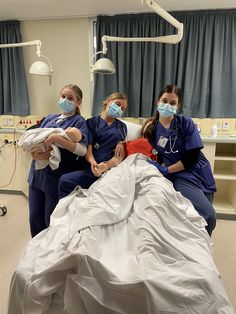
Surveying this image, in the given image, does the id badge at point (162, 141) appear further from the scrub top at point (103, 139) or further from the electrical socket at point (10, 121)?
the electrical socket at point (10, 121)

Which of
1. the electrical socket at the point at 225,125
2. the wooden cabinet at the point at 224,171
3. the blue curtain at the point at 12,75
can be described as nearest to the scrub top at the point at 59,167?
the wooden cabinet at the point at 224,171

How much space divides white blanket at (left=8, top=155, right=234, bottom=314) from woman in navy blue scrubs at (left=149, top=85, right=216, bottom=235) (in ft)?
1.55

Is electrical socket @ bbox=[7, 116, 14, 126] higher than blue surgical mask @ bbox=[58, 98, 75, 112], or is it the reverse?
blue surgical mask @ bbox=[58, 98, 75, 112]

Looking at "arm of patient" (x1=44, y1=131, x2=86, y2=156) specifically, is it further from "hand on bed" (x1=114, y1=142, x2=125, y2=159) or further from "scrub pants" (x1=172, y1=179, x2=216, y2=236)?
"scrub pants" (x1=172, y1=179, x2=216, y2=236)

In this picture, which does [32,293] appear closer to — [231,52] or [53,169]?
[53,169]

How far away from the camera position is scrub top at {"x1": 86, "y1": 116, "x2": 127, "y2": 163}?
1988 millimetres

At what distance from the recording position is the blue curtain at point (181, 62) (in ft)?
9.57

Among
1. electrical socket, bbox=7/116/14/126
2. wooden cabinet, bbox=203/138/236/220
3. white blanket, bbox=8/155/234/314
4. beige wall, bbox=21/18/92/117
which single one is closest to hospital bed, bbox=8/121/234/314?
white blanket, bbox=8/155/234/314

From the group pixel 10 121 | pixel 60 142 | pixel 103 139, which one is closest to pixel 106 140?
pixel 103 139

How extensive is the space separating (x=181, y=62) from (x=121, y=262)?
2580mm

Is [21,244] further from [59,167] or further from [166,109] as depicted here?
[166,109]

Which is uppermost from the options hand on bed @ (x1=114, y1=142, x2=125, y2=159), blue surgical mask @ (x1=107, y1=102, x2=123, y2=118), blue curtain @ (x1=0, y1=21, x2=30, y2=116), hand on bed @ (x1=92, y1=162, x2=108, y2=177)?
blue curtain @ (x1=0, y1=21, x2=30, y2=116)

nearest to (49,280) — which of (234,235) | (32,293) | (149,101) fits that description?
(32,293)

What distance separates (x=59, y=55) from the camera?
344 centimetres
